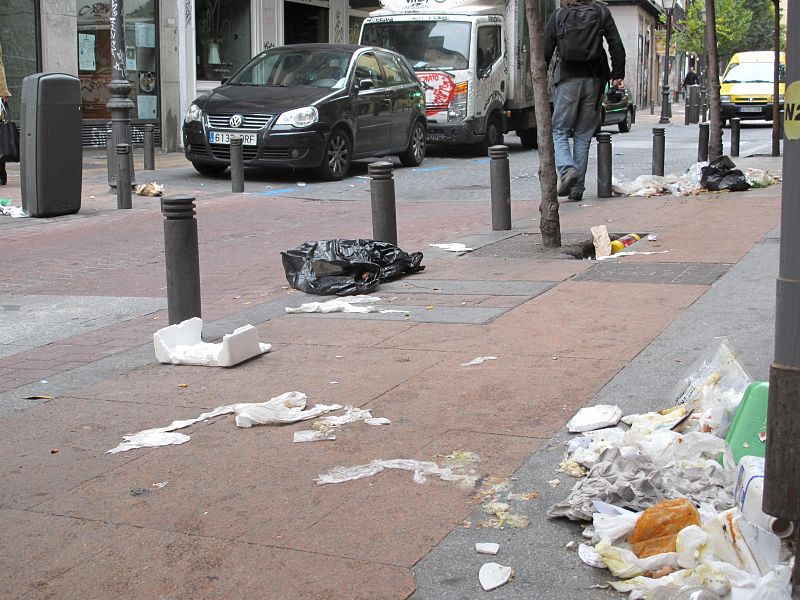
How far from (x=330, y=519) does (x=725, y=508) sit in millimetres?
1282

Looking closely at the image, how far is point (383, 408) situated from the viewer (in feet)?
16.3

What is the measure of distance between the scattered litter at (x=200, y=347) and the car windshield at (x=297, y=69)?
10.9 metres

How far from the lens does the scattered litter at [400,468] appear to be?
13.3 feet

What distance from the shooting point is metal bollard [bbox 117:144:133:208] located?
13.2m

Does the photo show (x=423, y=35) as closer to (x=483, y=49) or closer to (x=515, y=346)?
(x=483, y=49)

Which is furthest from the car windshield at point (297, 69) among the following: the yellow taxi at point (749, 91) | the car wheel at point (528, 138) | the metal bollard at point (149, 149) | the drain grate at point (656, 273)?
the yellow taxi at point (749, 91)

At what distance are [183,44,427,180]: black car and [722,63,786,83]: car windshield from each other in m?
15.1

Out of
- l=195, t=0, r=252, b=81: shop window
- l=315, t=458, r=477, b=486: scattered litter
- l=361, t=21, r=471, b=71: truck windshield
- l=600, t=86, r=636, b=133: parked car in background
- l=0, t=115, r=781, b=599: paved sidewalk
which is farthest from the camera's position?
l=600, t=86, r=636, b=133: parked car in background

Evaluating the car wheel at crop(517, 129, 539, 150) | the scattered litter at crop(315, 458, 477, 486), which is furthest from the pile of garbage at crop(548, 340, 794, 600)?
the car wheel at crop(517, 129, 539, 150)

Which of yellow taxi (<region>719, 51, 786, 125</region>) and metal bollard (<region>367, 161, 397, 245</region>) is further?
yellow taxi (<region>719, 51, 786, 125</region>)

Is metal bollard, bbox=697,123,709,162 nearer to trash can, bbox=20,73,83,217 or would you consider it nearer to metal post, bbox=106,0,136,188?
metal post, bbox=106,0,136,188

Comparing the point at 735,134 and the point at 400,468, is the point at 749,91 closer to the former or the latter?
the point at 735,134

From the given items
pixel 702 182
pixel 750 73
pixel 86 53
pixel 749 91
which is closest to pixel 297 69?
pixel 86 53

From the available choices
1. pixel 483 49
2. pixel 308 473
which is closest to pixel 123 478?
pixel 308 473
